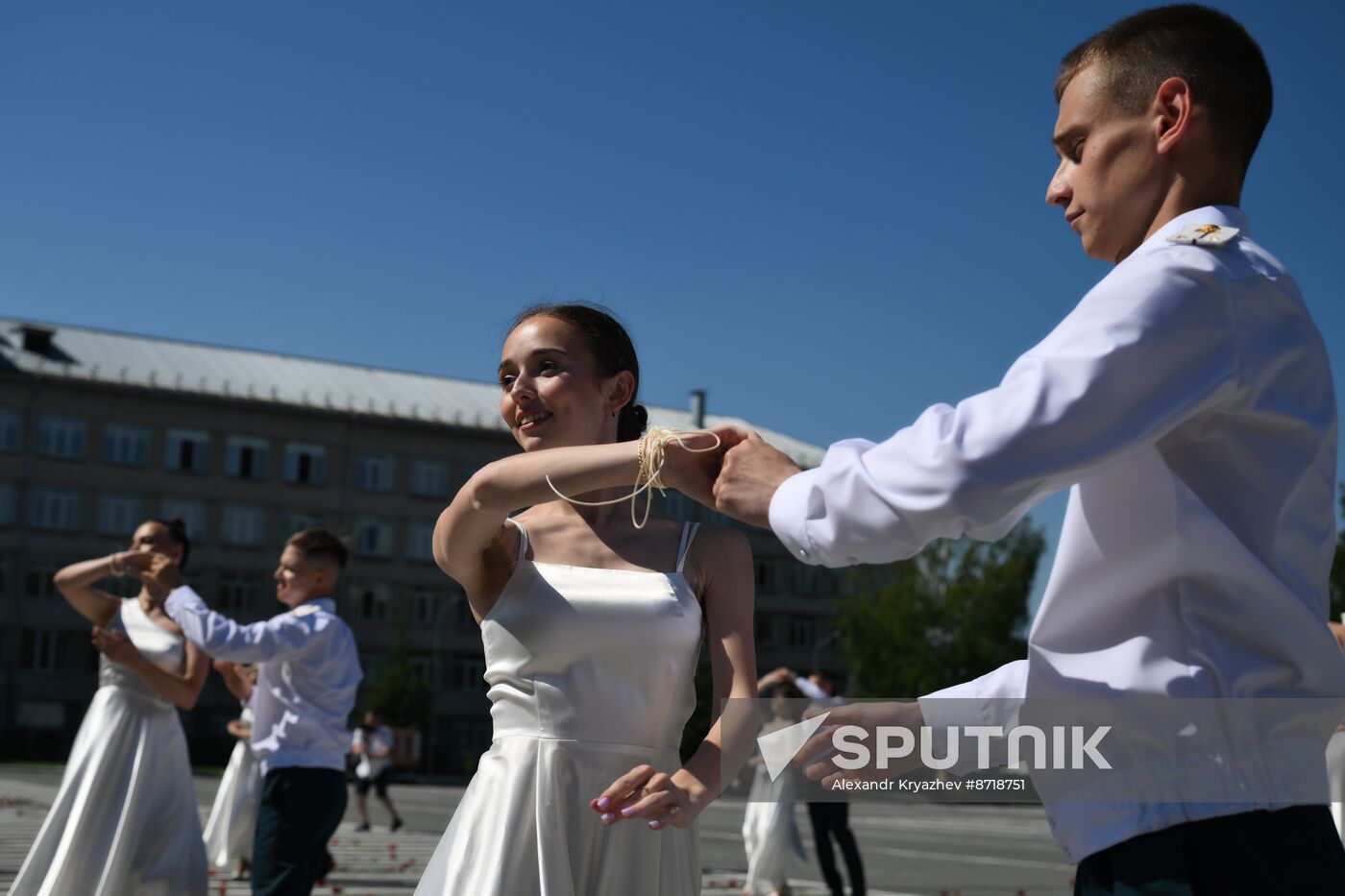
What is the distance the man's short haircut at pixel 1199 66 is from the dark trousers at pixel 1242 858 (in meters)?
1.02

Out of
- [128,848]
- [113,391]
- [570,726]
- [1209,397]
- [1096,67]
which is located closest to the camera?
[1209,397]

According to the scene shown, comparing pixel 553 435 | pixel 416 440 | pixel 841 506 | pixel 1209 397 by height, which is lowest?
pixel 841 506

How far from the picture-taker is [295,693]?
865 cm

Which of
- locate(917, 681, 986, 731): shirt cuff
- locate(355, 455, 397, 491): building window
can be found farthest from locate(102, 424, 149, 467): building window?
locate(917, 681, 986, 731): shirt cuff

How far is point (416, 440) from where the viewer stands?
253 ft

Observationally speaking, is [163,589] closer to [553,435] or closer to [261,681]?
[261,681]

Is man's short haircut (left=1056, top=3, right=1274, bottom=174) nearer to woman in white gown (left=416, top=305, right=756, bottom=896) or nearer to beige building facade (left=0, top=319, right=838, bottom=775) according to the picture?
woman in white gown (left=416, top=305, right=756, bottom=896)

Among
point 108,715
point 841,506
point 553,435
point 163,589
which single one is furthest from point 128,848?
point 841,506

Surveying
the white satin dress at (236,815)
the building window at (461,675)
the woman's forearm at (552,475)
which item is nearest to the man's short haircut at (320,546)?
the woman's forearm at (552,475)

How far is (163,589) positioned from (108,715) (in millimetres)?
895

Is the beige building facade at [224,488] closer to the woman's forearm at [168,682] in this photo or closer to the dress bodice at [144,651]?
the dress bodice at [144,651]

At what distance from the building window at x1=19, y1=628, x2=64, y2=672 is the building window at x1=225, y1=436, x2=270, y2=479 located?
434 inches

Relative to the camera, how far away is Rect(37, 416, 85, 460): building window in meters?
68.7

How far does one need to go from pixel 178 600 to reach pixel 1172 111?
7.03 metres
